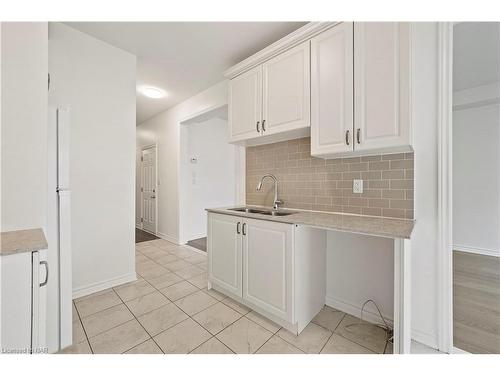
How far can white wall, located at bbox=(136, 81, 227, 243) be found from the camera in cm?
358

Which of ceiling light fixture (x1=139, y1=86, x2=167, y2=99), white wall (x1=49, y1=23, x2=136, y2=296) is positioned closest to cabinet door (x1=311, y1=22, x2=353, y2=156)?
white wall (x1=49, y1=23, x2=136, y2=296)

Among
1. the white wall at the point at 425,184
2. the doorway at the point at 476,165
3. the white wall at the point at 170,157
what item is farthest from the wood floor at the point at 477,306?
the white wall at the point at 170,157

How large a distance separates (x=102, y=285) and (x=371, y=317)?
2596 millimetres

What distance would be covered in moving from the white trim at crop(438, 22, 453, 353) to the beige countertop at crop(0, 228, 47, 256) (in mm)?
2192

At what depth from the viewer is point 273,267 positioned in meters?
1.62

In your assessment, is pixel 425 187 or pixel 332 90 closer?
pixel 425 187

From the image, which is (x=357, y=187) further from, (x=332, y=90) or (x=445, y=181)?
(x=332, y=90)

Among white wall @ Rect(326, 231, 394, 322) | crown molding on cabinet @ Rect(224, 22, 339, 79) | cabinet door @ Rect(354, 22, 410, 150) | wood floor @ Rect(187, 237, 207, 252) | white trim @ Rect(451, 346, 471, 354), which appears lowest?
white trim @ Rect(451, 346, 471, 354)

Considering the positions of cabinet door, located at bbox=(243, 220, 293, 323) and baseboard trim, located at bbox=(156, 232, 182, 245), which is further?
baseboard trim, located at bbox=(156, 232, 182, 245)

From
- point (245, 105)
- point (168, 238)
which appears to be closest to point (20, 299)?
point (245, 105)

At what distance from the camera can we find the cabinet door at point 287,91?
1.74 meters

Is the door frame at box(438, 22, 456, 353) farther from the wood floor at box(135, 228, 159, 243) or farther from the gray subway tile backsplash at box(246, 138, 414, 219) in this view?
the wood floor at box(135, 228, 159, 243)

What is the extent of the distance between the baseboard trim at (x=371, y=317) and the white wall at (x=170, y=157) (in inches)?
111
